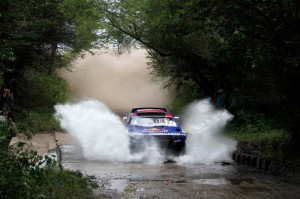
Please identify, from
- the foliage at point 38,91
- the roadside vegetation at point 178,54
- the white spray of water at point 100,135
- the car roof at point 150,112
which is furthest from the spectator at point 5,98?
the foliage at point 38,91

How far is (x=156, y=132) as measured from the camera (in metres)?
14.8

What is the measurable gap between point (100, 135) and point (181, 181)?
5.76m

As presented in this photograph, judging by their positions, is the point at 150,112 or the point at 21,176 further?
the point at 150,112

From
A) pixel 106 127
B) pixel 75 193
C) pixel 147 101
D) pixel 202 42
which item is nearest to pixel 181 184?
pixel 75 193

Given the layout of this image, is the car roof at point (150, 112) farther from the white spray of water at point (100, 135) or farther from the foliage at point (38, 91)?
the foliage at point (38, 91)

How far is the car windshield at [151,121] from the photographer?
1543 centimetres

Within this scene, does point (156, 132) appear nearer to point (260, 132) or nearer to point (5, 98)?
point (260, 132)

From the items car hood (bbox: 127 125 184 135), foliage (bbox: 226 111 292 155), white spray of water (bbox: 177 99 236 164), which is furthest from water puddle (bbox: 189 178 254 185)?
car hood (bbox: 127 125 184 135)

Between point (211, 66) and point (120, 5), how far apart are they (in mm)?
5693

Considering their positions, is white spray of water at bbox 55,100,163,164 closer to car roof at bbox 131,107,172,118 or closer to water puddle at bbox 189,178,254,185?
car roof at bbox 131,107,172,118

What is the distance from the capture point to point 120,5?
23.4 m

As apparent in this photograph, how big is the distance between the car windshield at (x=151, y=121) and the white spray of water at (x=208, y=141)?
1.23 metres

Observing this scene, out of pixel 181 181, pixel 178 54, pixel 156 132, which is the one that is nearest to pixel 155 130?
pixel 156 132

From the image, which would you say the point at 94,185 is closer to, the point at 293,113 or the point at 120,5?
the point at 293,113
